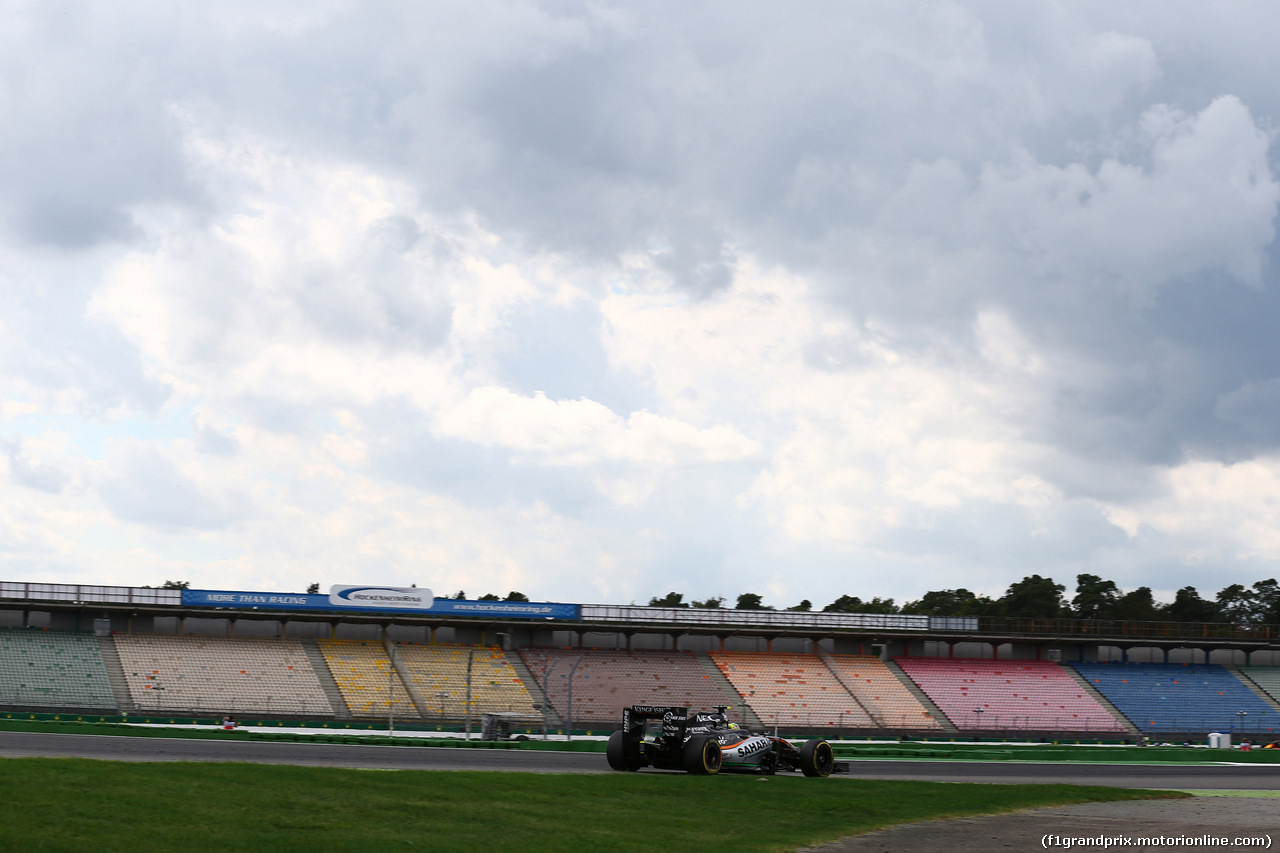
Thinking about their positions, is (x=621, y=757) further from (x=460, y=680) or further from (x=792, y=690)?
(x=792, y=690)

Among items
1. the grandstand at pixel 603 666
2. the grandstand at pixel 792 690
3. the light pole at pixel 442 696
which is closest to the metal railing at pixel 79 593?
the grandstand at pixel 603 666

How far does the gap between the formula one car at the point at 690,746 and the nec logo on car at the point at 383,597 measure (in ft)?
143

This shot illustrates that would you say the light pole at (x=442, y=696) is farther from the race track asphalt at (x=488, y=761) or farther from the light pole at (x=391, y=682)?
the race track asphalt at (x=488, y=761)

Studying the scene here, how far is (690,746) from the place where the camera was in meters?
33.0

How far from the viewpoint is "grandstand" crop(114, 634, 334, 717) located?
204ft

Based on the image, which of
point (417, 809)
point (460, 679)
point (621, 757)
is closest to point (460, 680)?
point (460, 679)

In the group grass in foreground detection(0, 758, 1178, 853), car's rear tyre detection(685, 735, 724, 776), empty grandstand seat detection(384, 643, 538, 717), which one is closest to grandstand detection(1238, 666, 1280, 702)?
empty grandstand seat detection(384, 643, 538, 717)

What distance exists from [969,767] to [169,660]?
47.5 meters

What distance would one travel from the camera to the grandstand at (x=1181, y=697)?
74.9 metres

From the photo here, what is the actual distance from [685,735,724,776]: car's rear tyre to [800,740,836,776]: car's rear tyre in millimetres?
3467

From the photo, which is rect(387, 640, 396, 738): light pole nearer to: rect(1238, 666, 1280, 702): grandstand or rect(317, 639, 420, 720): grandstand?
rect(317, 639, 420, 720): grandstand

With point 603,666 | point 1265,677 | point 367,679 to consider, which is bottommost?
point 1265,677

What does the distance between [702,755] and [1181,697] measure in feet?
199

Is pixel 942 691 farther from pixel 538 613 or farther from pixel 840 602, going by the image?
pixel 840 602
